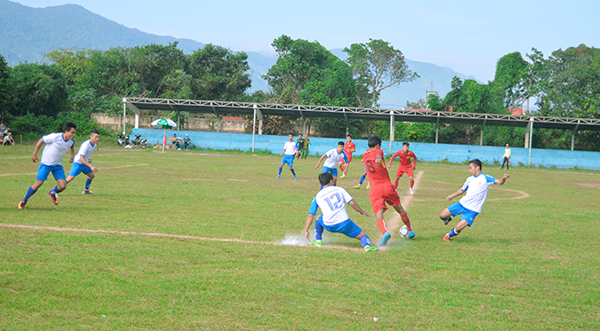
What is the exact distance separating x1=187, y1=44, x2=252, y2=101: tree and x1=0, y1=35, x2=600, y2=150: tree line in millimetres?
124

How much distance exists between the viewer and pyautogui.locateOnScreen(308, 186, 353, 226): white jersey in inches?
274

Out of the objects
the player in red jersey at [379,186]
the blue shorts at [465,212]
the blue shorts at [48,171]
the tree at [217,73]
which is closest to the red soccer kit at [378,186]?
the player in red jersey at [379,186]

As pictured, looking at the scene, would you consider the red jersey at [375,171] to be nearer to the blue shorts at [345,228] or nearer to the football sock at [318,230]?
the blue shorts at [345,228]

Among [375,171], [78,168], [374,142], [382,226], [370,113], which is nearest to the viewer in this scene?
[382,226]

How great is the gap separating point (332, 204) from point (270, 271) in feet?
5.44

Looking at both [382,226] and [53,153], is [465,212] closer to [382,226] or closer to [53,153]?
[382,226]

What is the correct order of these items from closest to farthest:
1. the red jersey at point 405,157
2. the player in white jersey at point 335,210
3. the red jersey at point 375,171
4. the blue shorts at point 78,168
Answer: the player in white jersey at point 335,210, the red jersey at point 375,171, the blue shorts at point 78,168, the red jersey at point 405,157

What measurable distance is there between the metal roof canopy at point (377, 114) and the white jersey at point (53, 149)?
29.3 metres

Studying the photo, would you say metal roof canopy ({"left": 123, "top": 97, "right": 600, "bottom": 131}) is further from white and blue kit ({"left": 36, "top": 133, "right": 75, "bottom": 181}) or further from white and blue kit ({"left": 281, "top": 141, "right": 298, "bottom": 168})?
white and blue kit ({"left": 36, "top": 133, "right": 75, "bottom": 181})

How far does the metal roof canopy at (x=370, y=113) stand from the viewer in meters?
38.7

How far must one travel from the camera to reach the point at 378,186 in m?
8.08

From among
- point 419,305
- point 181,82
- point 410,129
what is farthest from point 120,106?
point 419,305

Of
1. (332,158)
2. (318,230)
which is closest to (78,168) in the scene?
(318,230)

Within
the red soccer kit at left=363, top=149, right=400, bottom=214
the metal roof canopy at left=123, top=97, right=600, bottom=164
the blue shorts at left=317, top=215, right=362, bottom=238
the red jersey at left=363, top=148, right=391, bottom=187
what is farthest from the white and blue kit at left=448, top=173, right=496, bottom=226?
the metal roof canopy at left=123, top=97, right=600, bottom=164
